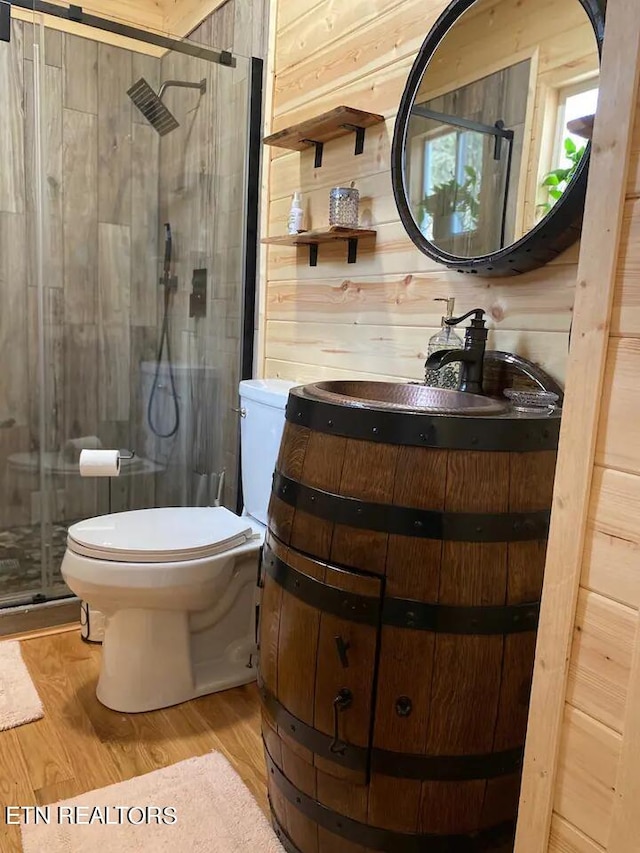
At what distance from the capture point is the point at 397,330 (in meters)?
1.71

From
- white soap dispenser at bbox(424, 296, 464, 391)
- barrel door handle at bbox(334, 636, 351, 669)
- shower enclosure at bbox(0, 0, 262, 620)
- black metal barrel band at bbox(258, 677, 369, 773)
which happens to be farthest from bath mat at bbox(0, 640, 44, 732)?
white soap dispenser at bbox(424, 296, 464, 391)

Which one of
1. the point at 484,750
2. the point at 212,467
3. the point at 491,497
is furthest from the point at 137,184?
the point at 484,750

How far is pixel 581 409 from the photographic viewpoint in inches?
28.7

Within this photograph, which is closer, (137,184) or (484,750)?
(484,750)

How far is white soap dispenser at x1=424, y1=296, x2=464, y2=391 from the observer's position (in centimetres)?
143

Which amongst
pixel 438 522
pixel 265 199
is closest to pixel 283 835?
pixel 438 522

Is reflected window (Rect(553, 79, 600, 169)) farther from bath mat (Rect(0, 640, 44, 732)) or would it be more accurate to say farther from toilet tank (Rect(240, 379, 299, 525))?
bath mat (Rect(0, 640, 44, 732))

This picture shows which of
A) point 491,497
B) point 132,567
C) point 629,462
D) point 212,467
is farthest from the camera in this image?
point 212,467

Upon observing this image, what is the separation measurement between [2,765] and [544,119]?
1.82m

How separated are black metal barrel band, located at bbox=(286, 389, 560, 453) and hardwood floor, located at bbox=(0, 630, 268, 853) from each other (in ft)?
3.04

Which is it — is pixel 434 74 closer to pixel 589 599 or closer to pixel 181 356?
pixel 589 599

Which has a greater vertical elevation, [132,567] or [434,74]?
[434,74]

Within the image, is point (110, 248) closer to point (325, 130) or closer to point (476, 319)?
point (325, 130)

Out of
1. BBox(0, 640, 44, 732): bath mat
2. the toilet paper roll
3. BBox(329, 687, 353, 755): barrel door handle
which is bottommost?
BBox(0, 640, 44, 732): bath mat
